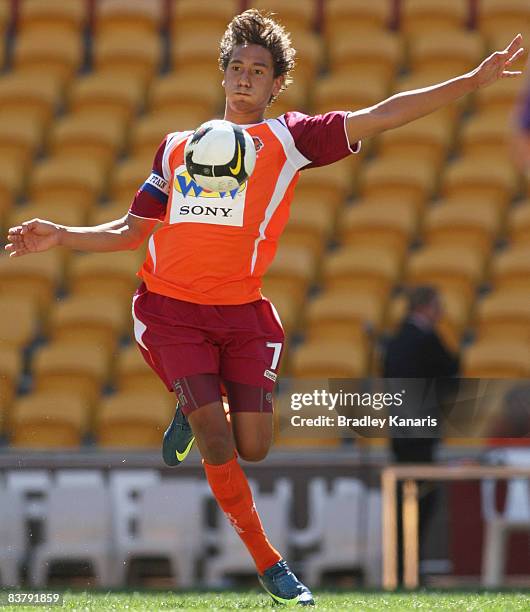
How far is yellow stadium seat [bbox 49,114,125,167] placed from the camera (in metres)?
10.4

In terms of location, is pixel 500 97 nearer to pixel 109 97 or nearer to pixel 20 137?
pixel 109 97

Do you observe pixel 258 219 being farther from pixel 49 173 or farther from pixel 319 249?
pixel 49 173

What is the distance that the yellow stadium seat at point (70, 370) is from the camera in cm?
830

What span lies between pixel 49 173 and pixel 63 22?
6.38 ft

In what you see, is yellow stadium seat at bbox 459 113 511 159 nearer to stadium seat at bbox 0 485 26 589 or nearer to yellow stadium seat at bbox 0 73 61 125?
yellow stadium seat at bbox 0 73 61 125

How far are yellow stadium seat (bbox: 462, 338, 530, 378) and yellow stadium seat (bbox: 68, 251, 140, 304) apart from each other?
7.81 ft

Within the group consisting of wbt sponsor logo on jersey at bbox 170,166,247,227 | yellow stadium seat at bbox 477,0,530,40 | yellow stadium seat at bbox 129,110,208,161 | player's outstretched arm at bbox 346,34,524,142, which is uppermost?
yellow stadium seat at bbox 477,0,530,40

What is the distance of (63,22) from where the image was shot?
1143 cm

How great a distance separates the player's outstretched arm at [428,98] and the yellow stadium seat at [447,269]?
4.55 m

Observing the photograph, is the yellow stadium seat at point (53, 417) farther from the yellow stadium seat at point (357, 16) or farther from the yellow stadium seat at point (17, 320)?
the yellow stadium seat at point (357, 16)

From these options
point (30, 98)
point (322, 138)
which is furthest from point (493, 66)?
point (30, 98)

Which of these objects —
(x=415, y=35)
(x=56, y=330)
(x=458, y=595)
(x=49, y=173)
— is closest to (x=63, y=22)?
(x=49, y=173)

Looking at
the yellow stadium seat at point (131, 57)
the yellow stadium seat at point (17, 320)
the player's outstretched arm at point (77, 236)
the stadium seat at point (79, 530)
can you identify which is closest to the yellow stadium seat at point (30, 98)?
the yellow stadium seat at point (131, 57)

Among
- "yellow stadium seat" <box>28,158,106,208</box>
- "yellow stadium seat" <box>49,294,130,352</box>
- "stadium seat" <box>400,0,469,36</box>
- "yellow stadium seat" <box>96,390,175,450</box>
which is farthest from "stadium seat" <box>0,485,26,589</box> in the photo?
"stadium seat" <box>400,0,469,36</box>
